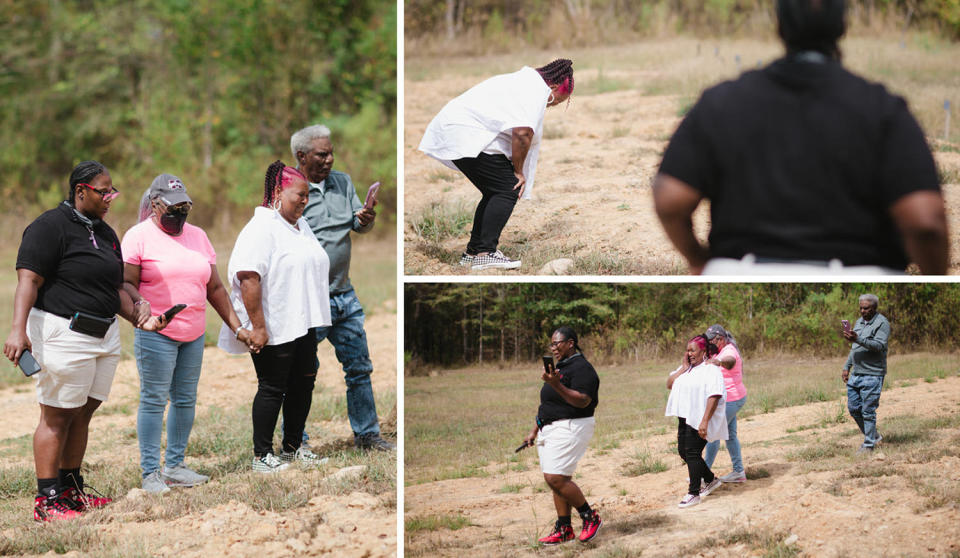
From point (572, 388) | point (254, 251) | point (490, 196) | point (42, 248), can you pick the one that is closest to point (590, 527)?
point (572, 388)

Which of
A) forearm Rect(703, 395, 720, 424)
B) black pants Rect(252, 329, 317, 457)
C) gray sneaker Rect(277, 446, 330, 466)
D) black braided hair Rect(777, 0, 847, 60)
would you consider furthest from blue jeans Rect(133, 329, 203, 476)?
black braided hair Rect(777, 0, 847, 60)

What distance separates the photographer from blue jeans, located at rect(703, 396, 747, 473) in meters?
4.50

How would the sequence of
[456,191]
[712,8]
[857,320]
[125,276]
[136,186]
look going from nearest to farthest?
[857,320]
[125,276]
[456,191]
[712,8]
[136,186]

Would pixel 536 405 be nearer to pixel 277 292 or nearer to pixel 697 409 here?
pixel 697 409

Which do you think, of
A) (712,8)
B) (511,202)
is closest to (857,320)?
(511,202)

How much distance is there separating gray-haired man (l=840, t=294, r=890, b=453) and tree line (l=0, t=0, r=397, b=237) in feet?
40.4

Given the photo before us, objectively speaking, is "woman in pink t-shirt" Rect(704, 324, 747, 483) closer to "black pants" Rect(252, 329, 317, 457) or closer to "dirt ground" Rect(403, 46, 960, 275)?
"dirt ground" Rect(403, 46, 960, 275)

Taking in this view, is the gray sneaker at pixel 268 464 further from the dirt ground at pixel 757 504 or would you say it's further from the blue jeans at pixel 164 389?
the dirt ground at pixel 757 504

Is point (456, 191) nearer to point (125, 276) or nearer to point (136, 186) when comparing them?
point (125, 276)

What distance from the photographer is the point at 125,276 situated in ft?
15.2

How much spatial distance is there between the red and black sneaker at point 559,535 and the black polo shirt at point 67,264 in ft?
8.00

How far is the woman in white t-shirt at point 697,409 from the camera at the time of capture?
177 inches

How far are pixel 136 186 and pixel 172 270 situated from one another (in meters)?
15.3

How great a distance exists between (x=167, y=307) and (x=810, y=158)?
3536 mm
